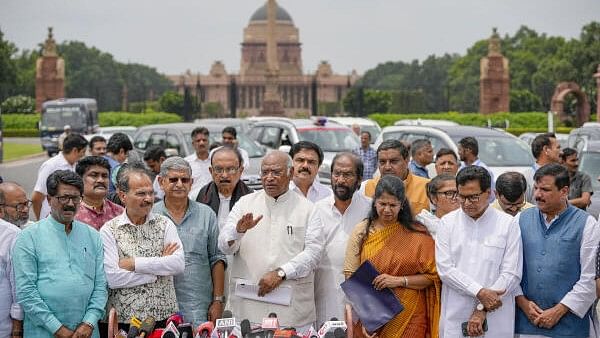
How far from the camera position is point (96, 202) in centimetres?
689

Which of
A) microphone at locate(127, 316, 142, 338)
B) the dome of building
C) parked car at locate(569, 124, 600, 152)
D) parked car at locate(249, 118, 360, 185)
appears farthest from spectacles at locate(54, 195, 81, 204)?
the dome of building

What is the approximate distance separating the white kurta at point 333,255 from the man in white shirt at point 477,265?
30.6 inches

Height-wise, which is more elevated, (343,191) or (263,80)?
(263,80)

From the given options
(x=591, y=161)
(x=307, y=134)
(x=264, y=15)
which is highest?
(x=264, y=15)

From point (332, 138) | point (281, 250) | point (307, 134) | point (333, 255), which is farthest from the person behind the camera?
point (332, 138)

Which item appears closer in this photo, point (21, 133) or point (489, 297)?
point (489, 297)

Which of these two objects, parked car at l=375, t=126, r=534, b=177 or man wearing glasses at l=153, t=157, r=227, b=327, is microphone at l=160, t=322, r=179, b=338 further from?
parked car at l=375, t=126, r=534, b=177

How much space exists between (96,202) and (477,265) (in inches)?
106

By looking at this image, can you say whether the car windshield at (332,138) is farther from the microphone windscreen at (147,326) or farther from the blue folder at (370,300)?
the microphone windscreen at (147,326)

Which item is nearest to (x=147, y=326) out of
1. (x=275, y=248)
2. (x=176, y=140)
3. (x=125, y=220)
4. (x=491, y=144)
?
(x=125, y=220)

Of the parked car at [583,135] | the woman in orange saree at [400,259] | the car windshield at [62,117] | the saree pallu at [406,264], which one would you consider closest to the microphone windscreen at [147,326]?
the woman in orange saree at [400,259]

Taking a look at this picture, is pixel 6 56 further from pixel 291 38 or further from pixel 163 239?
pixel 291 38

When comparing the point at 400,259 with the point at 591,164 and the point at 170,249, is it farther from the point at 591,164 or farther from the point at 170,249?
the point at 591,164

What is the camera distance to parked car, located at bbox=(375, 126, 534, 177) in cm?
1516
